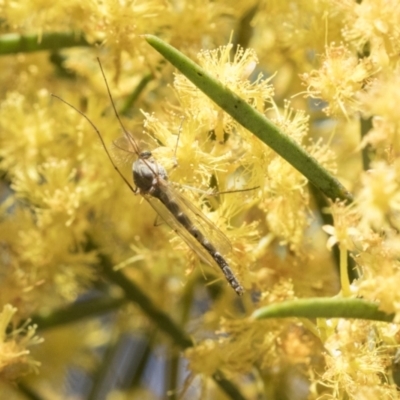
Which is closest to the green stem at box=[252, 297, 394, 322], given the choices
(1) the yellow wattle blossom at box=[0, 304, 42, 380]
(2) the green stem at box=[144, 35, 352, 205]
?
(2) the green stem at box=[144, 35, 352, 205]

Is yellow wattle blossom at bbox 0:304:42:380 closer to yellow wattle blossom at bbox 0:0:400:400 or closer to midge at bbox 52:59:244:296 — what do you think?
yellow wattle blossom at bbox 0:0:400:400

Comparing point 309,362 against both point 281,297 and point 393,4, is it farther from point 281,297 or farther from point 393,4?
point 393,4

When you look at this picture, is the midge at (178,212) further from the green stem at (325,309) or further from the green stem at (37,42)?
the green stem at (325,309)

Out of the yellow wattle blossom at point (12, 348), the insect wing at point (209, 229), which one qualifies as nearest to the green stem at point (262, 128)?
the insect wing at point (209, 229)

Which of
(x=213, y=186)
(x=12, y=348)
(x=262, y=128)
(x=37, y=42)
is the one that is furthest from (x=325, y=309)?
(x=37, y=42)

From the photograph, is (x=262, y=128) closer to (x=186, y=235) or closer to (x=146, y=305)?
(x=186, y=235)

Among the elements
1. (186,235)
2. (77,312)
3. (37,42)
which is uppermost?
(37,42)
